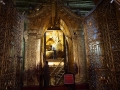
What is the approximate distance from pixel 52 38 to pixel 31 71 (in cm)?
525

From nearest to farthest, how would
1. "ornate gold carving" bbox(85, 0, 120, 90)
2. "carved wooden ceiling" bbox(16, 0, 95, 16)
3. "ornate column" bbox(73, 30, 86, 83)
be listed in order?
"ornate gold carving" bbox(85, 0, 120, 90), "ornate column" bbox(73, 30, 86, 83), "carved wooden ceiling" bbox(16, 0, 95, 16)

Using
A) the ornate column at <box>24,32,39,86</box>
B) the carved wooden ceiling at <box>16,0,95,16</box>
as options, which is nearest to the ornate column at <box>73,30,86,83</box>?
the carved wooden ceiling at <box>16,0,95,16</box>

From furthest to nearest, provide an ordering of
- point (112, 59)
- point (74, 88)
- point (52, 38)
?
point (52, 38) < point (74, 88) < point (112, 59)

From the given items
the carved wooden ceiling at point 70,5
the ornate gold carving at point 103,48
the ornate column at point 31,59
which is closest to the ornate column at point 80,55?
the ornate gold carving at point 103,48

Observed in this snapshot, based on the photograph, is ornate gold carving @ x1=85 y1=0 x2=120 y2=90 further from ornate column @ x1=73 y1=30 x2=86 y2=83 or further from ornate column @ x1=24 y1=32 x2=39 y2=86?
ornate column @ x1=24 y1=32 x2=39 y2=86

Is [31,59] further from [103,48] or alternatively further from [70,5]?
[70,5]

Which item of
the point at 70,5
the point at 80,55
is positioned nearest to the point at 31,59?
the point at 80,55

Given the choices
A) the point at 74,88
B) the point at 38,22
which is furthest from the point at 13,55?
the point at 74,88

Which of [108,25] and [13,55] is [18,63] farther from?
[108,25]

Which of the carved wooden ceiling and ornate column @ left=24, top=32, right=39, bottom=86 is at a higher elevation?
the carved wooden ceiling

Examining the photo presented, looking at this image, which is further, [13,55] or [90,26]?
[90,26]

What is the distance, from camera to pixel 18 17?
404 centimetres

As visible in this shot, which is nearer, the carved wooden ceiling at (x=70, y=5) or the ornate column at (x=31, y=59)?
the ornate column at (x=31, y=59)

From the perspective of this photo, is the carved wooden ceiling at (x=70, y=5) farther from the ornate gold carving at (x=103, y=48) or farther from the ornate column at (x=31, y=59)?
the ornate gold carving at (x=103, y=48)
